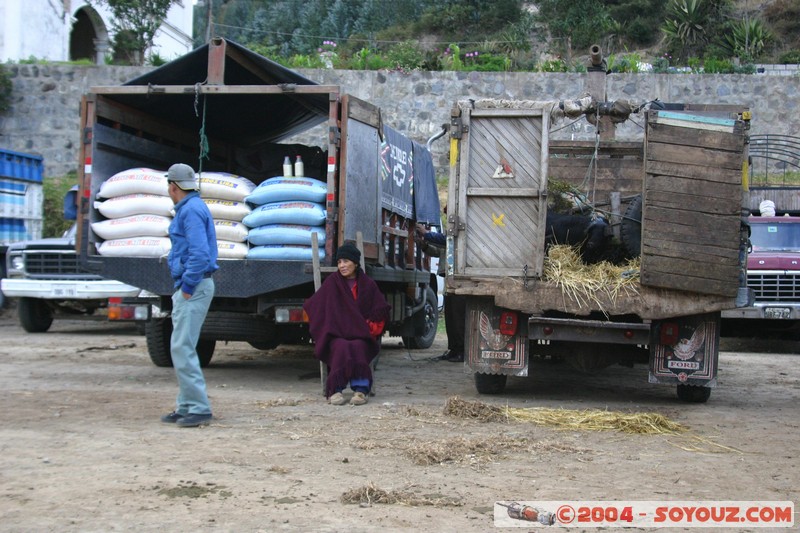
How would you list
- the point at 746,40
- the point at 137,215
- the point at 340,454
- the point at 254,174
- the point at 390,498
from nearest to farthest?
the point at 390,498
the point at 340,454
the point at 137,215
the point at 254,174
the point at 746,40

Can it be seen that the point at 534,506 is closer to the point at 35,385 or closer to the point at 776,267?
the point at 35,385

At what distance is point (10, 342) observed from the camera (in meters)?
13.0

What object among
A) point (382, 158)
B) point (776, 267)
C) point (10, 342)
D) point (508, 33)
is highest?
point (508, 33)

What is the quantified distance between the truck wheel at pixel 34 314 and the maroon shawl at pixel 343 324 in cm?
768

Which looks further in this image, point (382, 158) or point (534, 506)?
point (382, 158)

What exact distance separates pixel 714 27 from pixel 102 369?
1035 inches

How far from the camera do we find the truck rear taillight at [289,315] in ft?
28.9

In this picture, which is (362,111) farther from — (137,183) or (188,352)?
(188,352)

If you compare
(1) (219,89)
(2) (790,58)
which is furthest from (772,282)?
(2) (790,58)

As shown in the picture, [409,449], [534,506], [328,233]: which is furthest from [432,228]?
[534,506]

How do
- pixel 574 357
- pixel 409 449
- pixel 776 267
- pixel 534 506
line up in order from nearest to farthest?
pixel 534 506, pixel 409 449, pixel 574 357, pixel 776 267

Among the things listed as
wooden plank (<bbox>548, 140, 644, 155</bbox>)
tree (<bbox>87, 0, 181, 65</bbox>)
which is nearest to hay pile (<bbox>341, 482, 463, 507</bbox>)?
wooden plank (<bbox>548, 140, 644, 155</bbox>)

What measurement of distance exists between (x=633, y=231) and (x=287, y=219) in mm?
3240

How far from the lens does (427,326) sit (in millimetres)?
13383
